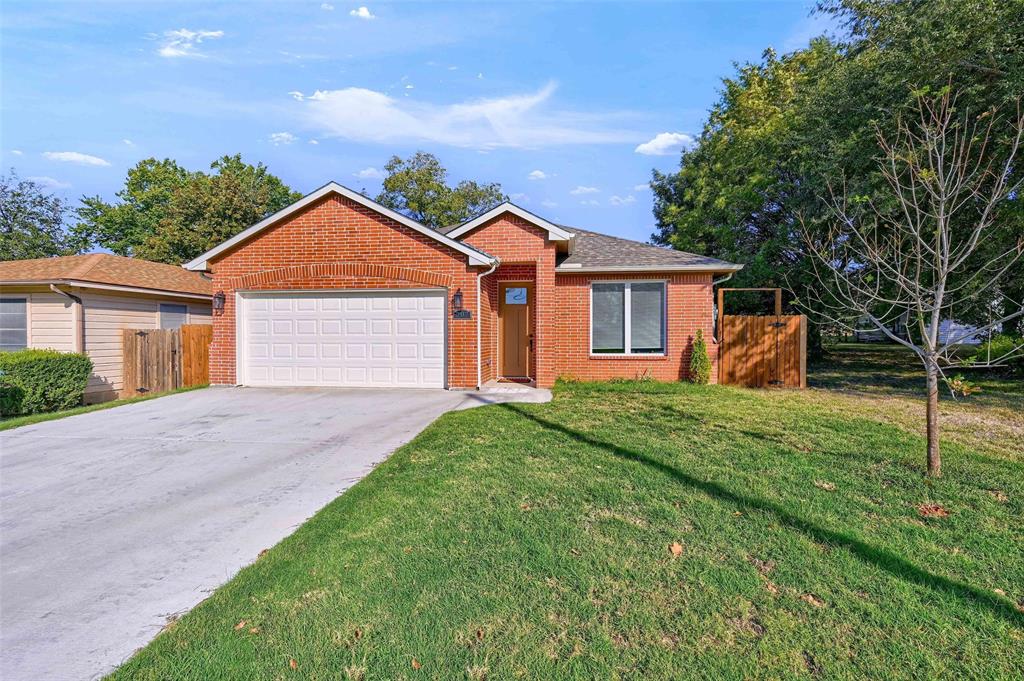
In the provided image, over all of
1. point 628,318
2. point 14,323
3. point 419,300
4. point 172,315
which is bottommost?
point 14,323

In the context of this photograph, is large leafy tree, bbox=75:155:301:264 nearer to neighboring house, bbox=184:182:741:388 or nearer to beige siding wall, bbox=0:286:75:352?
beige siding wall, bbox=0:286:75:352

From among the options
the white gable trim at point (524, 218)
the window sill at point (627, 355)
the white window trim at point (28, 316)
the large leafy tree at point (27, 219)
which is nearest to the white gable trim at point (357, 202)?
the white gable trim at point (524, 218)

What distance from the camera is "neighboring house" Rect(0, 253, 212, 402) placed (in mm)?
12875

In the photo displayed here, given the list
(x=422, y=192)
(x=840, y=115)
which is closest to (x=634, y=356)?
(x=840, y=115)

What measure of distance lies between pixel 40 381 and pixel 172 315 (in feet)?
18.4

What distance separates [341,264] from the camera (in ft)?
37.6

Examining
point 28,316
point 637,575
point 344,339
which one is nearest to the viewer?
point 637,575

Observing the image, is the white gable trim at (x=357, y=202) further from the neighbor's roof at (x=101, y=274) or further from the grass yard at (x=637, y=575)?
the grass yard at (x=637, y=575)

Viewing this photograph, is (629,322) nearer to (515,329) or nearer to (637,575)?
(515,329)

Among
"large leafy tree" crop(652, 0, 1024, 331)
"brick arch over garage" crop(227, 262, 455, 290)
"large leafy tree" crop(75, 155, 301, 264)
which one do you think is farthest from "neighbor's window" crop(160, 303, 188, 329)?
"large leafy tree" crop(652, 0, 1024, 331)

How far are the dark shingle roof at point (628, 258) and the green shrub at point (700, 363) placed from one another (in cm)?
167

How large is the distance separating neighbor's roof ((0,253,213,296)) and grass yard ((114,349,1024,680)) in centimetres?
1250

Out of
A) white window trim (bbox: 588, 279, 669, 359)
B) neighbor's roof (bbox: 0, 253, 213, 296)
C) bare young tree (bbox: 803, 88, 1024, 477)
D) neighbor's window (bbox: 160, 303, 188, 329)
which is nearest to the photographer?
bare young tree (bbox: 803, 88, 1024, 477)

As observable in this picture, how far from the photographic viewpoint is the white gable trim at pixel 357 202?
1105 centimetres
